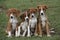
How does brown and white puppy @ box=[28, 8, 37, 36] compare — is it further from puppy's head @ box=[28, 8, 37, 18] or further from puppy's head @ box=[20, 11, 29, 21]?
puppy's head @ box=[20, 11, 29, 21]

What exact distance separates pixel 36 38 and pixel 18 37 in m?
0.58

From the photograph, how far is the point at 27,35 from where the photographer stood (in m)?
8.56

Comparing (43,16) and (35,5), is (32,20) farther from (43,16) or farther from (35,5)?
(35,5)

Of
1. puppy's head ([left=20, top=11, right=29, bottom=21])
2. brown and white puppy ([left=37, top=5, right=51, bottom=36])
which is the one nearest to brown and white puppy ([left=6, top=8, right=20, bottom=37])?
puppy's head ([left=20, top=11, right=29, bottom=21])

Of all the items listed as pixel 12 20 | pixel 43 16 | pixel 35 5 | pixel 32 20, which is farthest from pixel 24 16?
pixel 35 5

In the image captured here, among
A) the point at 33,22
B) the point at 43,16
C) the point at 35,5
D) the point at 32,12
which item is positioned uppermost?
the point at 32,12

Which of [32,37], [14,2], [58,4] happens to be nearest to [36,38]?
[32,37]

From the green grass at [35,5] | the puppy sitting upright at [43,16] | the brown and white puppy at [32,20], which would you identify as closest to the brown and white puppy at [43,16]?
→ the puppy sitting upright at [43,16]

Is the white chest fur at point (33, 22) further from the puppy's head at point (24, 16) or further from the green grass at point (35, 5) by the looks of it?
the green grass at point (35, 5)

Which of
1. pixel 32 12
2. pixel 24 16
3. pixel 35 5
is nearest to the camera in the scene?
pixel 32 12

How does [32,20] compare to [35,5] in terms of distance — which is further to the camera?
[35,5]

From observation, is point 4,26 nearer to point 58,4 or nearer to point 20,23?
point 20,23

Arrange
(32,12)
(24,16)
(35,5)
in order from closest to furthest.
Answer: (32,12) → (24,16) → (35,5)

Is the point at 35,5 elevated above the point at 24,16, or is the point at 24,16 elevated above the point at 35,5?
the point at 24,16
